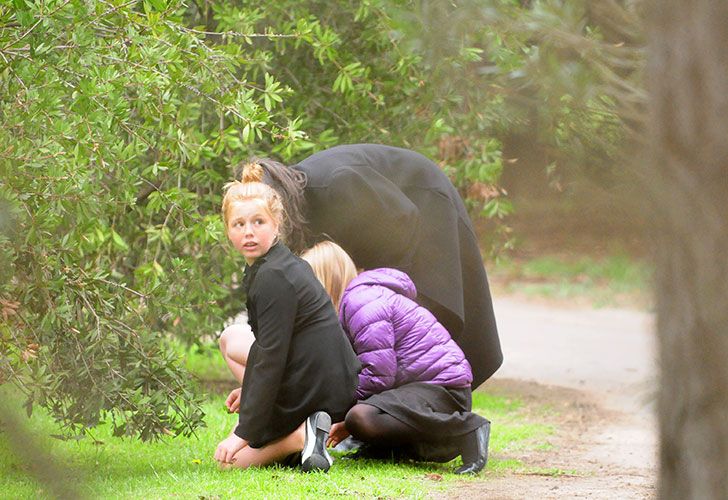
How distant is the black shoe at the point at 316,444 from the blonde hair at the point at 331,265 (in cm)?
68

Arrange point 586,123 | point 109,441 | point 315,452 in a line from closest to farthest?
point 586,123, point 315,452, point 109,441

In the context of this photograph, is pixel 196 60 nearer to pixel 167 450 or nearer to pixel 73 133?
pixel 73 133

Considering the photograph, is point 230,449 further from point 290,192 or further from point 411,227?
point 411,227

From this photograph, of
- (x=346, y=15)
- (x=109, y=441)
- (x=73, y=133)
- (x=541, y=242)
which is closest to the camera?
(x=73, y=133)

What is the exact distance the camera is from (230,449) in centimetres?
508

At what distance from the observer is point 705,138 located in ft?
7.93

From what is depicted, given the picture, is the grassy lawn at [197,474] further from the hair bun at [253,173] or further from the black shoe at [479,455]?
the hair bun at [253,173]

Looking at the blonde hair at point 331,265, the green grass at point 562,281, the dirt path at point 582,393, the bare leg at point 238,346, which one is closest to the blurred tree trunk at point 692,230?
the dirt path at point 582,393

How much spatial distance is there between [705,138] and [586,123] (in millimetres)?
869

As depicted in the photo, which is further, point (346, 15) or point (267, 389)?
point (346, 15)

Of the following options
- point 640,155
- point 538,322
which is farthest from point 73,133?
point 538,322

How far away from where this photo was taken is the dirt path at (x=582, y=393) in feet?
16.9

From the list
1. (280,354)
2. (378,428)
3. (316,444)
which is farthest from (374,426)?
(280,354)

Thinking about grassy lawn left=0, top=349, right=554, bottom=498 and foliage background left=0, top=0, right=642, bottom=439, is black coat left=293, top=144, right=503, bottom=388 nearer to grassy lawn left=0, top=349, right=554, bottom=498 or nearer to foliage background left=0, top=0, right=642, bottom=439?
foliage background left=0, top=0, right=642, bottom=439
